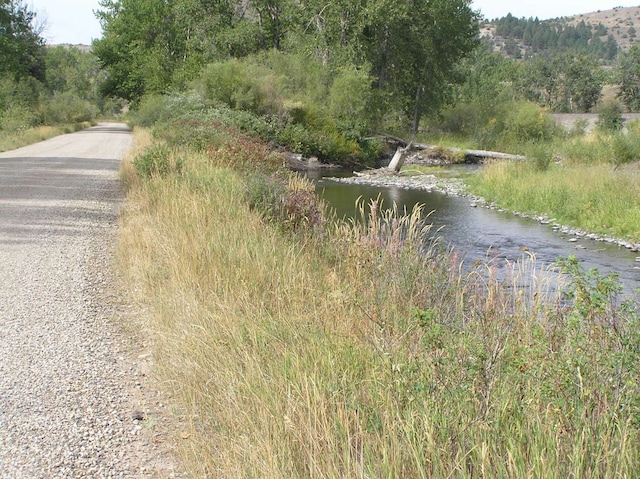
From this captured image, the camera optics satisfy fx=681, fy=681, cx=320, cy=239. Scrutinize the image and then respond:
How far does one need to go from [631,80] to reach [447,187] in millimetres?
66261

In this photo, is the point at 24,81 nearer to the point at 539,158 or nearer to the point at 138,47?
the point at 138,47

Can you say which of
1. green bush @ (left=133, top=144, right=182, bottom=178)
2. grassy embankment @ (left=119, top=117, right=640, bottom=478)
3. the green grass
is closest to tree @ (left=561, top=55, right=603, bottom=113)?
the green grass

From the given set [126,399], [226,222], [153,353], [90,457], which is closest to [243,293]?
[153,353]

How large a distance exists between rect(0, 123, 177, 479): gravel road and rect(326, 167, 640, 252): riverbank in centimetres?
1118

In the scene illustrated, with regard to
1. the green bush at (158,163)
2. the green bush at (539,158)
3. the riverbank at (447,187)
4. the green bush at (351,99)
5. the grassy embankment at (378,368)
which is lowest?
the riverbank at (447,187)

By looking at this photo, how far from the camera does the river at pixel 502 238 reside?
13133 millimetres

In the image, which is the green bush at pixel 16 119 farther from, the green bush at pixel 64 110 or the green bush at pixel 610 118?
the green bush at pixel 610 118

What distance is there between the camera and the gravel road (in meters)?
3.91

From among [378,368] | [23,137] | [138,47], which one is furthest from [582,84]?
[378,368]

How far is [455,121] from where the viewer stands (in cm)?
5216

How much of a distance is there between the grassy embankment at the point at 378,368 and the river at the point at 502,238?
4.29m

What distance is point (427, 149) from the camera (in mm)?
42438

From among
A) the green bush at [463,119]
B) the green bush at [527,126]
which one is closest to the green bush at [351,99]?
the green bush at [527,126]

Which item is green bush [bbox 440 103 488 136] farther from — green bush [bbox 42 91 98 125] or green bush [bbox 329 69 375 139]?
green bush [bbox 42 91 98 125]
